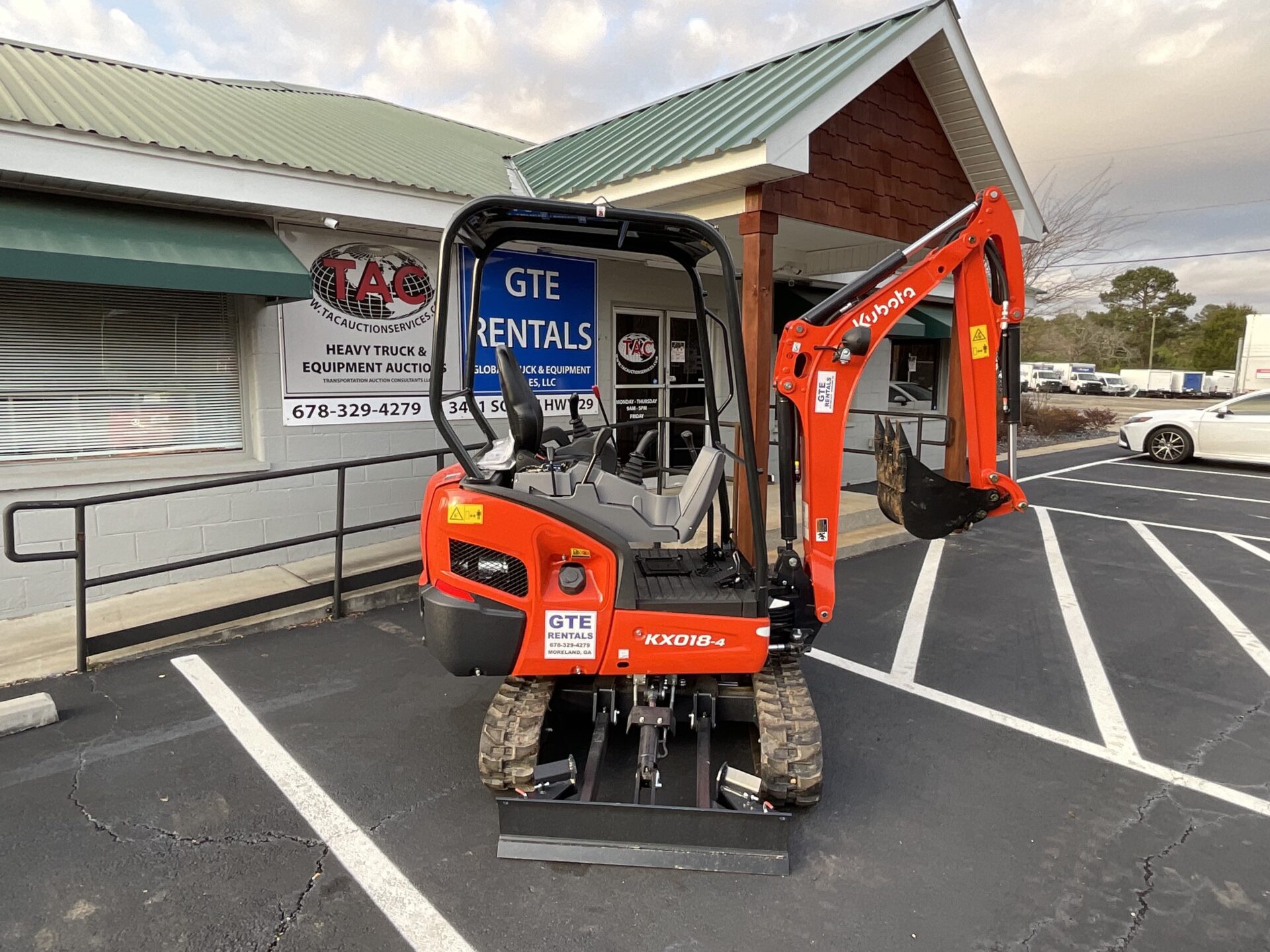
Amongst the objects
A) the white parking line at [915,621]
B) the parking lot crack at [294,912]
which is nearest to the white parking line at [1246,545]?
the white parking line at [915,621]

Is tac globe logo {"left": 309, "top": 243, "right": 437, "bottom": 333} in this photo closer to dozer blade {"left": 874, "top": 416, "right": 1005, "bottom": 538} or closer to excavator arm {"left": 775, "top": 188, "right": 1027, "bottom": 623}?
excavator arm {"left": 775, "top": 188, "right": 1027, "bottom": 623}

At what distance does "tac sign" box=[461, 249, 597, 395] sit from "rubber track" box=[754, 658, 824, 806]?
16.9 ft

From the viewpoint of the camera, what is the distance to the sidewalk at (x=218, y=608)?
4.66m

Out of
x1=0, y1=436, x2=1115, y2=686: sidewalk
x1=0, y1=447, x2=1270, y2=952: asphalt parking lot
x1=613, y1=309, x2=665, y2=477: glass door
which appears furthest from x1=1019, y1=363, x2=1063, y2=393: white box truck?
x1=0, y1=436, x2=1115, y2=686: sidewalk

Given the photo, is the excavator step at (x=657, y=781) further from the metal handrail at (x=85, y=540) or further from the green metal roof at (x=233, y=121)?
the green metal roof at (x=233, y=121)

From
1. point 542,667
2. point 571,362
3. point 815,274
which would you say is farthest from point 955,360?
point 542,667

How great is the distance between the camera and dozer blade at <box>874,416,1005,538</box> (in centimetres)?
390

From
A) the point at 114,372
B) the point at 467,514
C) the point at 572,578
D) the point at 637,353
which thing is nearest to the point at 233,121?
the point at 114,372

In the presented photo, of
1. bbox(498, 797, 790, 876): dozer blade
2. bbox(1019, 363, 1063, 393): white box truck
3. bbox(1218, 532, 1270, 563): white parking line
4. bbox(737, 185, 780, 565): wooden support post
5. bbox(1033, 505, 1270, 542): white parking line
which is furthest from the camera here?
bbox(1019, 363, 1063, 393): white box truck

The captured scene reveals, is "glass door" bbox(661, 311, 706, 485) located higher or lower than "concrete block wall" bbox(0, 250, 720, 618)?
higher

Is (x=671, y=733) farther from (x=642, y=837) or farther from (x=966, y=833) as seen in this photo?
(x=966, y=833)

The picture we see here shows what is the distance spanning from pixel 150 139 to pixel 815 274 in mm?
7617

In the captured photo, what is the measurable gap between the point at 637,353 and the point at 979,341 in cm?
553

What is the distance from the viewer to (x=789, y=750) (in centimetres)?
295
